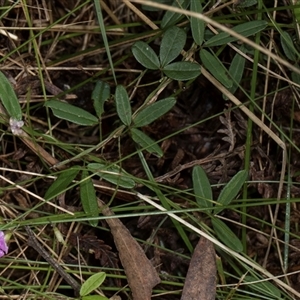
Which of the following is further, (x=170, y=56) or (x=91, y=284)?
(x=170, y=56)

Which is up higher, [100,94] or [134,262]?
[100,94]

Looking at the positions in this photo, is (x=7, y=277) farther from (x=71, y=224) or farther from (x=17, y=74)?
(x=17, y=74)

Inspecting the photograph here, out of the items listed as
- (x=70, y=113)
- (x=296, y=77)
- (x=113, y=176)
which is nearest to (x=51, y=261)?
(x=113, y=176)

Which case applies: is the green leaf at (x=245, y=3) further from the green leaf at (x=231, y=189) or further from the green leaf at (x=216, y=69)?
the green leaf at (x=231, y=189)

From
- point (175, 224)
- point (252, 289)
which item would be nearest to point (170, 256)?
point (175, 224)

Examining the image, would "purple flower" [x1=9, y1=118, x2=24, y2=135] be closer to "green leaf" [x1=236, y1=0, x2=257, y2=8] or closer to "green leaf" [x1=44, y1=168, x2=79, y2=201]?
"green leaf" [x1=44, y1=168, x2=79, y2=201]

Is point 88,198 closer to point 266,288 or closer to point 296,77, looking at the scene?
point 266,288

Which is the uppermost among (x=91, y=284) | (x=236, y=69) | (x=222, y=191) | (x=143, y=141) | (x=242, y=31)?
(x=242, y=31)

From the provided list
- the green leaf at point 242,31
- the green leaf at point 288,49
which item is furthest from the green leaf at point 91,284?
the green leaf at point 288,49
